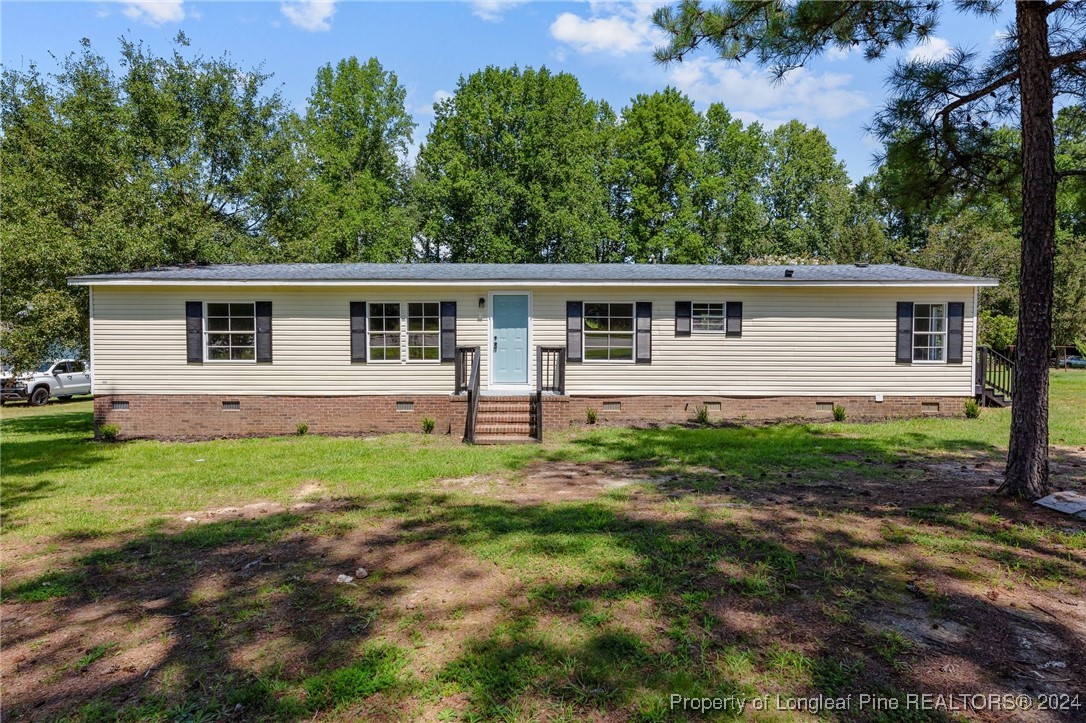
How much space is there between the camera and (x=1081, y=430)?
31.9ft

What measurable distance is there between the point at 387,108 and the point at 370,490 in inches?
1049

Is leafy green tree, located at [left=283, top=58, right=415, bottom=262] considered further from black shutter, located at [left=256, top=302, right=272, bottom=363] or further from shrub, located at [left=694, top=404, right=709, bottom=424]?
shrub, located at [left=694, top=404, right=709, bottom=424]

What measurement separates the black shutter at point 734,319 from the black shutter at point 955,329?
4.31 metres

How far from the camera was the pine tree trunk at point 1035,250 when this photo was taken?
5.35 metres

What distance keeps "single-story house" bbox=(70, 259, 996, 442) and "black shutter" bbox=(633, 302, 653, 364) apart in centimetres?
3

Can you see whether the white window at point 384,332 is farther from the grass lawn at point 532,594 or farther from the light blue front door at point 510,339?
the grass lawn at point 532,594

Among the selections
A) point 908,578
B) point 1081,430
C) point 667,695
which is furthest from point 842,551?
point 1081,430

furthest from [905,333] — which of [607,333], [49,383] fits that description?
[49,383]

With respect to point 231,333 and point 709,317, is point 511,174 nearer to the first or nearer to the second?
point 709,317

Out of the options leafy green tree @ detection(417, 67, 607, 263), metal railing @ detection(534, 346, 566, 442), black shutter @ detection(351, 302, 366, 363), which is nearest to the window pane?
metal railing @ detection(534, 346, 566, 442)

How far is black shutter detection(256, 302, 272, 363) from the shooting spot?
37.1 feet

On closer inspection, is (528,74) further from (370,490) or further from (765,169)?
(370,490)

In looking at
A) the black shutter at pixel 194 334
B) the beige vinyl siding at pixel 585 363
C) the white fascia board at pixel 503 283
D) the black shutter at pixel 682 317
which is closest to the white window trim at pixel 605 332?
the beige vinyl siding at pixel 585 363

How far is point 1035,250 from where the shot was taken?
539 centimetres
